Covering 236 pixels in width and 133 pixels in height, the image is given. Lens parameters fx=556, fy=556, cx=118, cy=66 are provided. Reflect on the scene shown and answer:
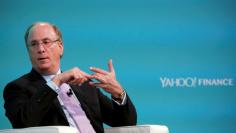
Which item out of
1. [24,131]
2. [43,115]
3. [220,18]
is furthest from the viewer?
[220,18]

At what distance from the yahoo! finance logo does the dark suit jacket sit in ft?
3.59

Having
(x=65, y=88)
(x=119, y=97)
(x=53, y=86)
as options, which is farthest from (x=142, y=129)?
(x=53, y=86)

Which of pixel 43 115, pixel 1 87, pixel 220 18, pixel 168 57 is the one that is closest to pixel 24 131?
pixel 43 115

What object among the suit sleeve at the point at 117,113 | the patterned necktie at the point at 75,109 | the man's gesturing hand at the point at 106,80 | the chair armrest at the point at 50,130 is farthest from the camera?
the suit sleeve at the point at 117,113

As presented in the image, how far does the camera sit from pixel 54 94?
9.25 feet

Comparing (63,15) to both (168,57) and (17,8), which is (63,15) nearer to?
(17,8)

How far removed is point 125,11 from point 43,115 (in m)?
1.68

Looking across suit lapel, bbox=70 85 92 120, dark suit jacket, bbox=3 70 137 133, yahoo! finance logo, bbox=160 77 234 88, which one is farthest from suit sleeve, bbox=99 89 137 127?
yahoo! finance logo, bbox=160 77 234 88

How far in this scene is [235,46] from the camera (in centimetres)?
464

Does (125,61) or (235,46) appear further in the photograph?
(235,46)

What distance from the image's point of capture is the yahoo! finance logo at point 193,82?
4.41 meters

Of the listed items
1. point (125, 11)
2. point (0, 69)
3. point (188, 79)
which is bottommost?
point (188, 79)

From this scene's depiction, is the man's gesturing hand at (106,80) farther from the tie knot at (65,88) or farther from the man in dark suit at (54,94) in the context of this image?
the tie knot at (65,88)

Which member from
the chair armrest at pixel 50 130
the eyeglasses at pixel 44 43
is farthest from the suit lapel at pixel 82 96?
the chair armrest at pixel 50 130
